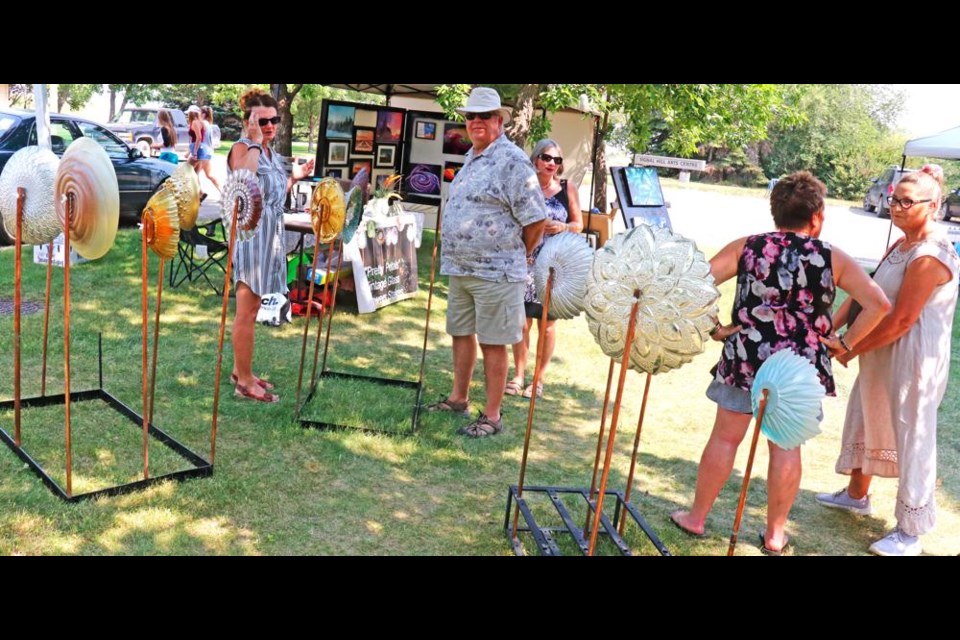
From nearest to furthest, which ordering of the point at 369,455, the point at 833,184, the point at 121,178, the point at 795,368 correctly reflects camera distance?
the point at 795,368, the point at 369,455, the point at 121,178, the point at 833,184

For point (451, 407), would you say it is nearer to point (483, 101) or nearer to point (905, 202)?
point (483, 101)

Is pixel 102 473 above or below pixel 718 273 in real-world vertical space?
below

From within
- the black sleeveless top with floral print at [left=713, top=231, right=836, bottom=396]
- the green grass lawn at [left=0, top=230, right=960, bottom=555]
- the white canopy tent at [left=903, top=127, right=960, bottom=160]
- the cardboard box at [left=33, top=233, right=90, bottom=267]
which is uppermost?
the white canopy tent at [left=903, top=127, right=960, bottom=160]

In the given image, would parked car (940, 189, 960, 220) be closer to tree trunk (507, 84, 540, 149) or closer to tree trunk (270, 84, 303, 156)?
tree trunk (507, 84, 540, 149)

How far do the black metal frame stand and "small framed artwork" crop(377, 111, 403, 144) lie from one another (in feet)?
21.1

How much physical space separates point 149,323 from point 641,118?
5554 millimetres

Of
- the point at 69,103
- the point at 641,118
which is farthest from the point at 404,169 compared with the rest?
the point at 69,103

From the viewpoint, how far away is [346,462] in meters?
3.91

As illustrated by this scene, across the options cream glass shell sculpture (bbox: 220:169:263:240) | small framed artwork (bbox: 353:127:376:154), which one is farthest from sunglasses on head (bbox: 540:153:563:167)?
small framed artwork (bbox: 353:127:376:154)

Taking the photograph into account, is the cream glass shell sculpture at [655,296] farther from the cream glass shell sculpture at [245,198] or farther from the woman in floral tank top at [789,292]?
the cream glass shell sculpture at [245,198]

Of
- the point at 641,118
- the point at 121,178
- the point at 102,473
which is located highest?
the point at 641,118

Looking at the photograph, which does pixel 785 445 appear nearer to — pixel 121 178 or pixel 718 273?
pixel 718 273

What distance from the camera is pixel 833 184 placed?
35.0 m

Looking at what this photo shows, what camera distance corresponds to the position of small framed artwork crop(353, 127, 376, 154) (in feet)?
32.0
